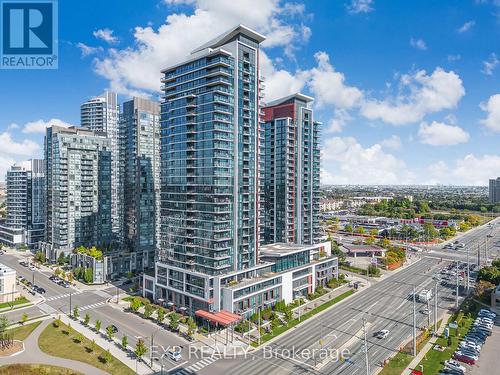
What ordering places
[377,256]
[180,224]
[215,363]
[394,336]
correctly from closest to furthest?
[215,363] < [394,336] < [180,224] < [377,256]

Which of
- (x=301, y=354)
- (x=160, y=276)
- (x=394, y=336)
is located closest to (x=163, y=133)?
(x=160, y=276)

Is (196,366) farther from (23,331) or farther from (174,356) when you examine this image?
(23,331)

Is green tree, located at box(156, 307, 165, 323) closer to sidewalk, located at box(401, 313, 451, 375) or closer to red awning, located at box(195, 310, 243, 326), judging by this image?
red awning, located at box(195, 310, 243, 326)

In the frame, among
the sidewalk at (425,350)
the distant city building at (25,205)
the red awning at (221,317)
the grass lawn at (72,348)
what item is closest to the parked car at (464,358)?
the sidewalk at (425,350)

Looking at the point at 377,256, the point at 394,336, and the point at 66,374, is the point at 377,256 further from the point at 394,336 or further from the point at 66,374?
the point at 66,374

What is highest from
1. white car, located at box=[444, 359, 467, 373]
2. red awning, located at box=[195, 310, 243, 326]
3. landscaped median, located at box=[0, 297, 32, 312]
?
red awning, located at box=[195, 310, 243, 326]

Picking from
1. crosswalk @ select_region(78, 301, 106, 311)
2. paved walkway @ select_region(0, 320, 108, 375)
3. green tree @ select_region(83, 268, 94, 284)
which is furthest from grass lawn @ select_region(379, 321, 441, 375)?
green tree @ select_region(83, 268, 94, 284)
